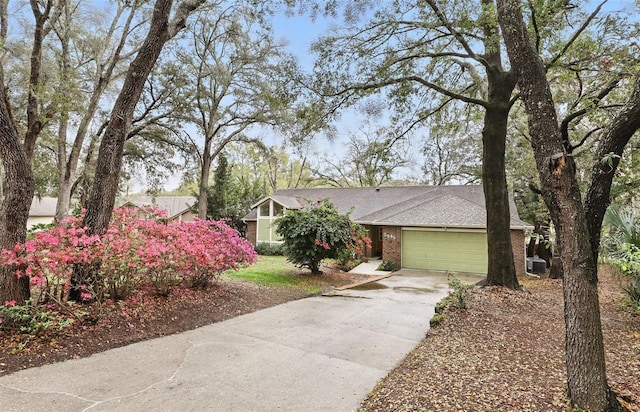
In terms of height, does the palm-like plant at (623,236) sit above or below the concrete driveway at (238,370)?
above

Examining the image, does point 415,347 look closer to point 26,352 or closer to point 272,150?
point 26,352

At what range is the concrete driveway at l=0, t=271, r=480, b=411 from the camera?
3664mm

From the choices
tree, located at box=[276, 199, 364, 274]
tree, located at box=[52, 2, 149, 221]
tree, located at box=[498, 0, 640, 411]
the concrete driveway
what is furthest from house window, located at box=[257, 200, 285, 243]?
tree, located at box=[498, 0, 640, 411]

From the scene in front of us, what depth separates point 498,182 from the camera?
930 cm

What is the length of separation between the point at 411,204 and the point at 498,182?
10.1 metres

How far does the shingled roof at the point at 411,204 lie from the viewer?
51.0 feet

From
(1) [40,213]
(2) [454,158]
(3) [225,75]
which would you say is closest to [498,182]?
(3) [225,75]

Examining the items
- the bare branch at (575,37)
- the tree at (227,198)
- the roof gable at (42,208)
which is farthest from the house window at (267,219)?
the roof gable at (42,208)

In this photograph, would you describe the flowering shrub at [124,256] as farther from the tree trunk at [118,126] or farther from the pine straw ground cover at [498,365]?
the pine straw ground cover at [498,365]

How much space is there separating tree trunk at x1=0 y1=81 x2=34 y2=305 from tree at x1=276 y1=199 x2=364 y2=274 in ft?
25.3

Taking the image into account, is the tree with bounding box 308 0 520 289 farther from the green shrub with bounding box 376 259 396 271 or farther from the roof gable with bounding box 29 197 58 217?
the roof gable with bounding box 29 197 58 217

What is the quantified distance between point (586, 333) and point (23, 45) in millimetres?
17271

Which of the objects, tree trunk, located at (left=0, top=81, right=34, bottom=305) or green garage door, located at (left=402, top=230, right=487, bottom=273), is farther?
green garage door, located at (left=402, top=230, right=487, bottom=273)

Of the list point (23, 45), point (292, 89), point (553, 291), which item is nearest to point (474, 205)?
point (553, 291)
